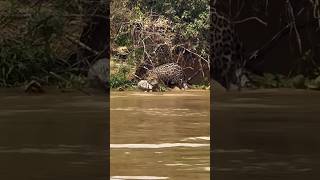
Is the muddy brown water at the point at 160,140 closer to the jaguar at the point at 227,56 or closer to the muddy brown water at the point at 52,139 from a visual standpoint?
the muddy brown water at the point at 52,139

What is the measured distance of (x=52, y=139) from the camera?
466cm

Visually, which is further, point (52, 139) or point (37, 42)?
point (37, 42)

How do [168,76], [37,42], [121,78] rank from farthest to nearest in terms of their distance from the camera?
[121,78] < [168,76] < [37,42]

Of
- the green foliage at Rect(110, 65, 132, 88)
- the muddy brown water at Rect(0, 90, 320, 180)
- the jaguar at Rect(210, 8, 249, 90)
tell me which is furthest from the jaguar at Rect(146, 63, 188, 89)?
the muddy brown water at Rect(0, 90, 320, 180)

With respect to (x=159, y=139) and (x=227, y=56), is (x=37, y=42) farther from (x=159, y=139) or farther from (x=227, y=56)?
(x=159, y=139)

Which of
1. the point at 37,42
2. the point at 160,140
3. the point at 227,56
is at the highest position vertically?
the point at 37,42

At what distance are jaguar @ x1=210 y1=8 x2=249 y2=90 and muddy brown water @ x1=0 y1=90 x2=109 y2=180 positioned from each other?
223 cm

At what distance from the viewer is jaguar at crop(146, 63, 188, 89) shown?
1082 cm

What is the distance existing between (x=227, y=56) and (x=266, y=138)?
4.77 meters

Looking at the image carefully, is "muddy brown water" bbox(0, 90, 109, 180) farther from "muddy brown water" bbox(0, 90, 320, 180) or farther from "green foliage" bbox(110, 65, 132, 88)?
"green foliage" bbox(110, 65, 132, 88)

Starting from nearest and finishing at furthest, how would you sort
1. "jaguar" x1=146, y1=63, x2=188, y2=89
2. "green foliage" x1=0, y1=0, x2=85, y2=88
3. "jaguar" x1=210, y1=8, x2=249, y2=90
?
1. "green foliage" x1=0, y1=0, x2=85, y2=88
2. "jaguar" x1=210, y1=8, x2=249, y2=90
3. "jaguar" x1=146, y1=63, x2=188, y2=89

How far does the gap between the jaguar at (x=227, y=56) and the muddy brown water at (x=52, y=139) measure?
2.23 meters

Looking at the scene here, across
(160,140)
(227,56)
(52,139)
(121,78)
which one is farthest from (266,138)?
(121,78)

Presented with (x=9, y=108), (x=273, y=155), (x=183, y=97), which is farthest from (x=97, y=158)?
(x=183, y=97)
